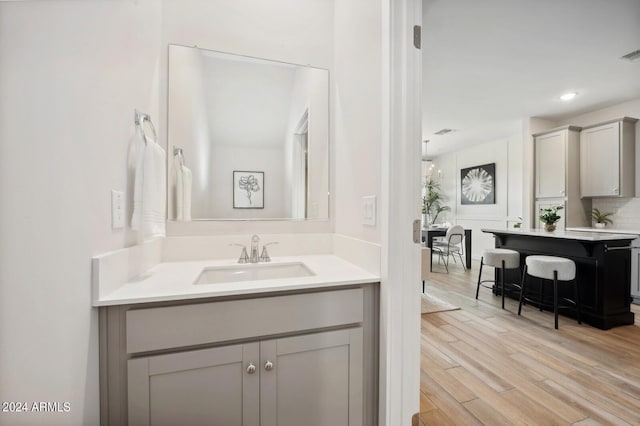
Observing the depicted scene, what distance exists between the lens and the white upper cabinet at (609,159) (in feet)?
12.3

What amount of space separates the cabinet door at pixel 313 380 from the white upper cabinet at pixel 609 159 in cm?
469

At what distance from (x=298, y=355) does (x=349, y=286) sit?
32 cm

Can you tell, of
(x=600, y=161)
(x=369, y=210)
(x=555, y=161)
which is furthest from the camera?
(x=555, y=161)

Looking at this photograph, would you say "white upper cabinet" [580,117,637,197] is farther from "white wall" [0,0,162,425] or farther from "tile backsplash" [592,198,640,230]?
"white wall" [0,0,162,425]

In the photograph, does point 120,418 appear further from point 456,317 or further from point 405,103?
point 456,317

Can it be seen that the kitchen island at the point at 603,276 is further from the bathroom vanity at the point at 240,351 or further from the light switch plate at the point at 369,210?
the bathroom vanity at the point at 240,351

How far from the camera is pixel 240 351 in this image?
1015 millimetres

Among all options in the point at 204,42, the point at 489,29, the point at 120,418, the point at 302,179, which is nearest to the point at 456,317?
the point at 302,179

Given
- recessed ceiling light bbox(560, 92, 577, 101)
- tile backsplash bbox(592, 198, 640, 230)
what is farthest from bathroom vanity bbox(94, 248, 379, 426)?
tile backsplash bbox(592, 198, 640, 230)

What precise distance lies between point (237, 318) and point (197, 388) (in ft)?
0.85

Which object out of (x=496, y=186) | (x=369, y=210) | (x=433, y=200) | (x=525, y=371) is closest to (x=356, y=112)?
(x=369, y=210)

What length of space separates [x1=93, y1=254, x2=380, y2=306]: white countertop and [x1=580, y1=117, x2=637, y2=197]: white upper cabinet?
449cm

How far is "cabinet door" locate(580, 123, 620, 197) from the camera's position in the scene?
12.4 ft

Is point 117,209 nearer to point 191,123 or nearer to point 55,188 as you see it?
point 55,188
